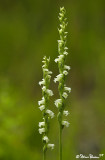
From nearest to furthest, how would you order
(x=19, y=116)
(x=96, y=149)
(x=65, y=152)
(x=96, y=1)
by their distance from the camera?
1. (x=65, y=152)
2. (x=19, y=116)
3. (x=96, y=149)
4. (x=96, y=1)

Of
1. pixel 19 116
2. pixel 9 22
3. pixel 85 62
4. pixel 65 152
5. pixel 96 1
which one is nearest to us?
pixel 65 152

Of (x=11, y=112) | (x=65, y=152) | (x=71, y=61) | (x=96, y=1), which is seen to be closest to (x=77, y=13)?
(x=96, y=1)

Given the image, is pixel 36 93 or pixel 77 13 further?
pixel 77 13

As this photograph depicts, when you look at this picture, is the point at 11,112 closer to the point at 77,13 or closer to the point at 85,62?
the point at 85,62

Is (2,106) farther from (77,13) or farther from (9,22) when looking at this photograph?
(9,22)

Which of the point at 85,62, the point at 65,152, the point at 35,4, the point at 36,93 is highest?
the point at 35,4

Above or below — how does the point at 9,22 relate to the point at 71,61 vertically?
above
